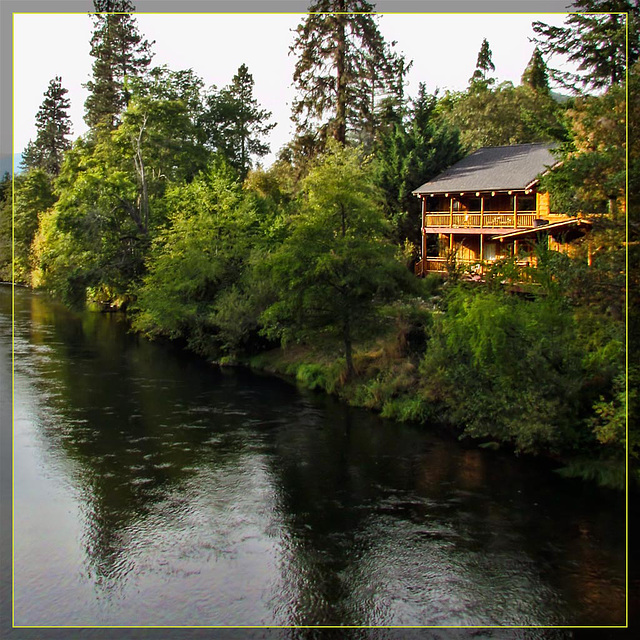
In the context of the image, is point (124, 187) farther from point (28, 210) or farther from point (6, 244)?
point (6, 244)

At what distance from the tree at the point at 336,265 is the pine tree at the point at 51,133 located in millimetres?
48393

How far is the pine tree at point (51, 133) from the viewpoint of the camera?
6831 cm

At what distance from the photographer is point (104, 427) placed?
72.6 ft

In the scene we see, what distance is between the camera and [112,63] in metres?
55.8

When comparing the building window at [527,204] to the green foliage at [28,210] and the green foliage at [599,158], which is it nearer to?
the green foliage at [599,158]

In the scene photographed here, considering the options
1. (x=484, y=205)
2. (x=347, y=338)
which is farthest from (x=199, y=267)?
(x=484, y=205)

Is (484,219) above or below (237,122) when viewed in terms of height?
below

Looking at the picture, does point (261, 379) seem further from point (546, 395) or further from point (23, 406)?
point (546, 395)

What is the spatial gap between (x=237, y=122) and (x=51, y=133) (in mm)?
22968

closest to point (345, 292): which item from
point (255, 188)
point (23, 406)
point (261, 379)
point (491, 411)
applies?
point (261, 379)

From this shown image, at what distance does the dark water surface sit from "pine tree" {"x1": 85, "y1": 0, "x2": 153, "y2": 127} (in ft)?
125

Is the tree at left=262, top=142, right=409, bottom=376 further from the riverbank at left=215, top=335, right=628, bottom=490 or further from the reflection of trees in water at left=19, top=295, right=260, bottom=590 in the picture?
the reflection of trees in water at left=19, top=295, right=260, bottom=590

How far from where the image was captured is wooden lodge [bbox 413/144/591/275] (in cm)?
3334

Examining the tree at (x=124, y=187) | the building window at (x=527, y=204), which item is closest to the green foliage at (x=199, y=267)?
the tree at (x=124, y=187)
